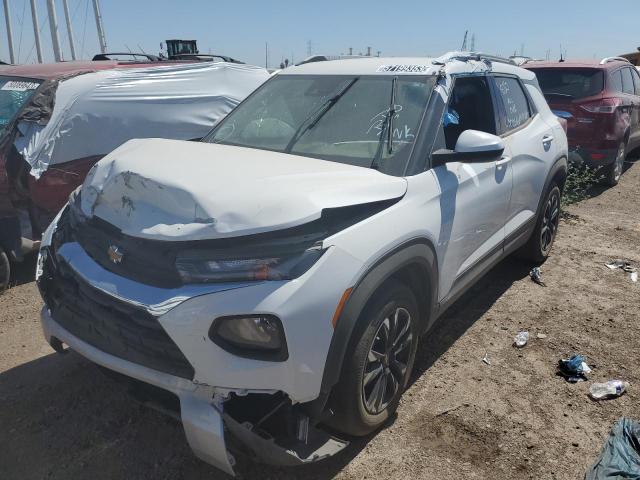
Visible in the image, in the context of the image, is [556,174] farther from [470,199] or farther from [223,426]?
[223,426]

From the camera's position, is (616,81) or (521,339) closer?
(521,339)

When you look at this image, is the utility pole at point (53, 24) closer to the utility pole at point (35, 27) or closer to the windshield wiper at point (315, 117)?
the utility pole at point (35, 27)

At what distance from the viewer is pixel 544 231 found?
5168 mm

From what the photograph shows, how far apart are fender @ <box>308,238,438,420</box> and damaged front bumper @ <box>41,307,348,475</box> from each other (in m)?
0.15

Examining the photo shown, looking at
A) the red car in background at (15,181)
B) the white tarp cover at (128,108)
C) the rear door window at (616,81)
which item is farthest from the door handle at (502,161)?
the rear door window at (616,81)

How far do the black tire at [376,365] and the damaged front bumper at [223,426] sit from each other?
0.91 ft

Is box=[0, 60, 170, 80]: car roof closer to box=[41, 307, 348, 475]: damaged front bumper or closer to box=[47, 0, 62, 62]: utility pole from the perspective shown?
box=[41, 307, 348, 475]: damaged front bumper

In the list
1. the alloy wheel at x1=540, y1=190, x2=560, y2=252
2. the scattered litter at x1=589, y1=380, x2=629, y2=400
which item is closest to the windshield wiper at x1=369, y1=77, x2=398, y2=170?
the scattered litter at x1=589, y1=380, x2=629, y2=400

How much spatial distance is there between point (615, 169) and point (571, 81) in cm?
157

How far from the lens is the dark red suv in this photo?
306 inches

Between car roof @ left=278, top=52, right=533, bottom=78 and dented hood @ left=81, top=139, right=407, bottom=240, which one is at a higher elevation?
car roof @ left=278, top=52, right=533, bottom=78

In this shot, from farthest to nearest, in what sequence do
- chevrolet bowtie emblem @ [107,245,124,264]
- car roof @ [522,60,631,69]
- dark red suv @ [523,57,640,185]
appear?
1. car roof @ [522,60,631,69]
2. dark red suv @ [523,57,640,185]
3. chevrolet bowtie emblem @ [107,245,124,264]

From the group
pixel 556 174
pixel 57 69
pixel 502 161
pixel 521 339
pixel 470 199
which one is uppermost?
pixel 57 69

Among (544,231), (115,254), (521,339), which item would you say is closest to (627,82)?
(544,231)
